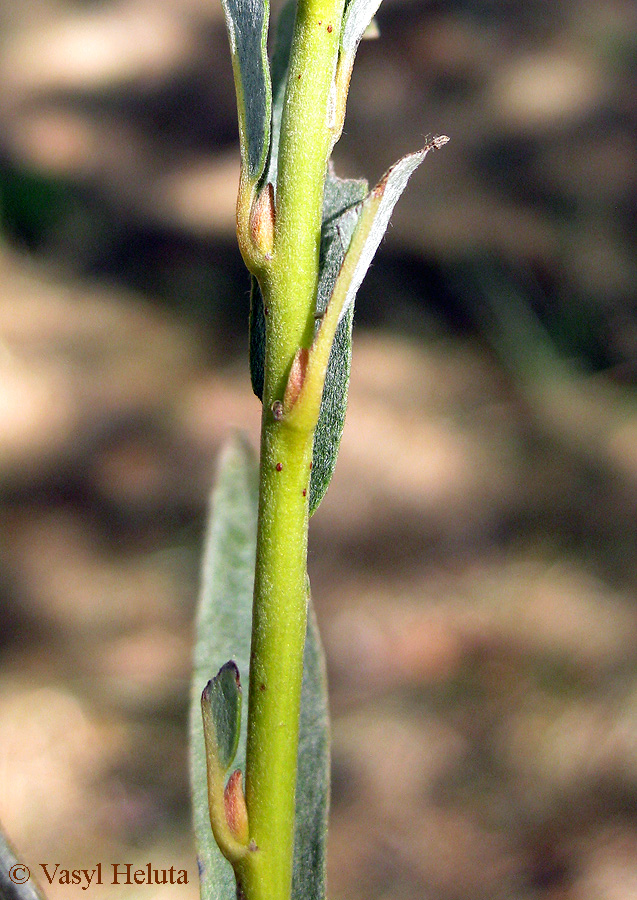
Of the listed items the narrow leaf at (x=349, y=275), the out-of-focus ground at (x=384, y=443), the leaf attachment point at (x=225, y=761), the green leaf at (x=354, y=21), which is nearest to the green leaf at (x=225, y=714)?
the leaf attachment point at (x=225, y=761)

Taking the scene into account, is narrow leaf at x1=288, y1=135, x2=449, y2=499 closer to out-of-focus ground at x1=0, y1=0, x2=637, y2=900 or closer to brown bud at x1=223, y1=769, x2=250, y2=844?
brown bud at x1=223, y1=769, x2=250, y2=844

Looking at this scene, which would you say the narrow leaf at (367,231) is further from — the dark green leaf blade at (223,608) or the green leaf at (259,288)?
the dark green leaf blade at (223,608)

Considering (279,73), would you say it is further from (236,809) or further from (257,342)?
(236,809)

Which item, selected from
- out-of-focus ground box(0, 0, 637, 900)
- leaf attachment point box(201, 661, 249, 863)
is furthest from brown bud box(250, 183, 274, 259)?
out-of-focus ground box(0, 0, 637, 900)

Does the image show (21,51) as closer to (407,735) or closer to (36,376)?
(36,376)

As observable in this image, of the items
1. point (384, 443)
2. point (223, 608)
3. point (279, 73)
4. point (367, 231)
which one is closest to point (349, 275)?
point (367, 231)

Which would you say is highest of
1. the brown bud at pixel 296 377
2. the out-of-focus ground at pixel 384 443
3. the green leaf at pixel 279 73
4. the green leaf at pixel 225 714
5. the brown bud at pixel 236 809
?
the out-of-focus ground at pixel 384 443
